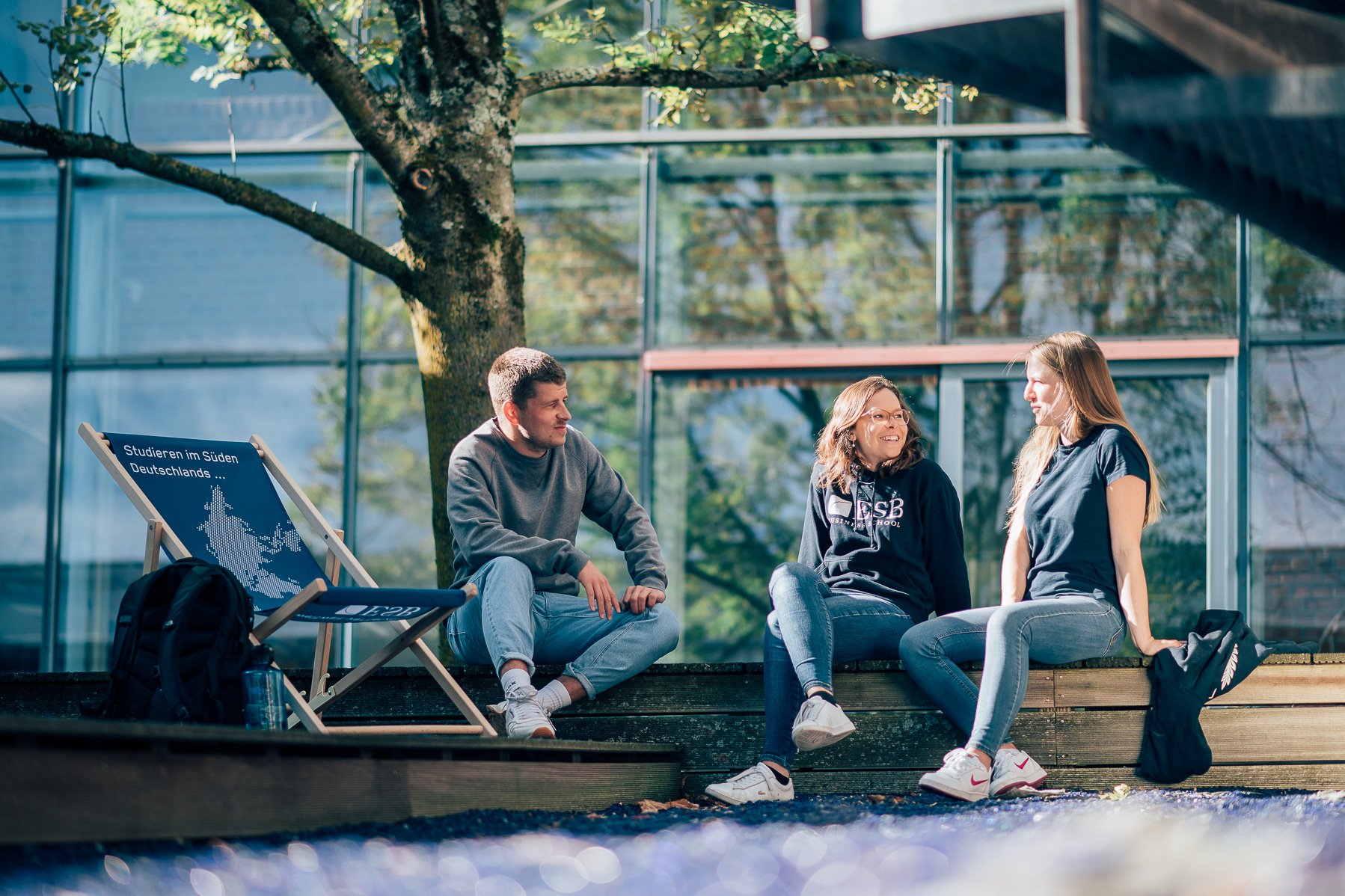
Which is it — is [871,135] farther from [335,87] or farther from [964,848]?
[964,848]

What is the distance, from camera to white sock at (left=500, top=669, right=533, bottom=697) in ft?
14.8

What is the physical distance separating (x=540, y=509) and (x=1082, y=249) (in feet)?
16.6

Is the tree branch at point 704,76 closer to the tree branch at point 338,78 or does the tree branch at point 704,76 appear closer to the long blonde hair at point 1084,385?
the tree branch at point 338,78

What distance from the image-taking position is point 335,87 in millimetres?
5840

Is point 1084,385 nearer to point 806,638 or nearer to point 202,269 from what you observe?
point 806,638

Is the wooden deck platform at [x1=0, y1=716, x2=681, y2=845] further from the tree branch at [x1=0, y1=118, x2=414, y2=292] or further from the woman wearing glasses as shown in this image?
the tree branch at [x1=0, y1=118, x2=414, y2=292]

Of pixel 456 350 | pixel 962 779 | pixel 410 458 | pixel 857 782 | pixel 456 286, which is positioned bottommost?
pixel 857 782

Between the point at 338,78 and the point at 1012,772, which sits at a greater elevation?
the point at 338,78

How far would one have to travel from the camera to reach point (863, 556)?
194 inches

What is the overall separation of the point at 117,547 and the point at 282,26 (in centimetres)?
485

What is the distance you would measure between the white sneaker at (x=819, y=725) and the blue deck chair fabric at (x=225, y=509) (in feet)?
4.11

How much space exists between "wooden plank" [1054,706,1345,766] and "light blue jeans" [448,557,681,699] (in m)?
1.35

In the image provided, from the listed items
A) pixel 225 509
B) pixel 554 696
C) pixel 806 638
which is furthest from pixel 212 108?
pixel 806 638

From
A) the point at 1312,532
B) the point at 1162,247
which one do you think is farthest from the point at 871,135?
the point at 1312,532
